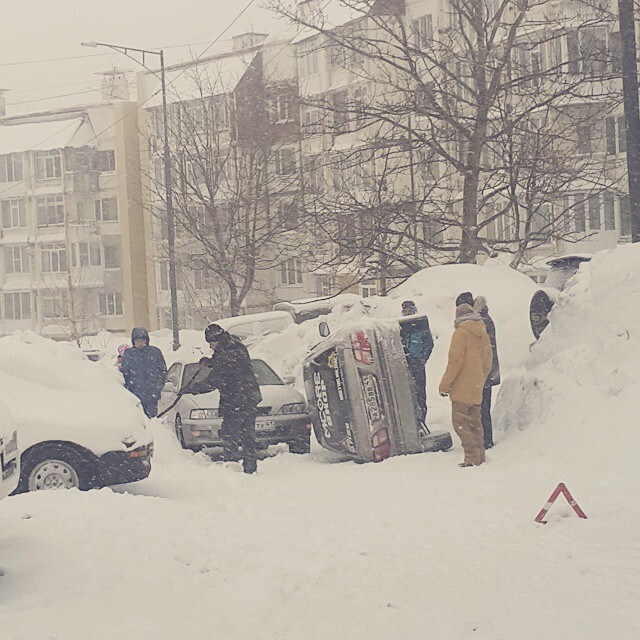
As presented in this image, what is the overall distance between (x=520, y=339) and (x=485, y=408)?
21.7 ft

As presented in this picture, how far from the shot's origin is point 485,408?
12172 mm

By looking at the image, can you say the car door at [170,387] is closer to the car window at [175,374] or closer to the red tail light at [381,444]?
the car window at [175,374]

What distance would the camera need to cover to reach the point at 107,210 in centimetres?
6856

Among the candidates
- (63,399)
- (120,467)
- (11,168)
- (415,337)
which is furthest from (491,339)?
(11,168)

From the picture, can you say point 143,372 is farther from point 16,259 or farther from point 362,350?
point 16,259

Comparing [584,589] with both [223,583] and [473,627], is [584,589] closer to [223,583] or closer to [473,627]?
[473,627]

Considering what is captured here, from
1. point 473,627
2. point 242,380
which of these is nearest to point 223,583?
point 473,627

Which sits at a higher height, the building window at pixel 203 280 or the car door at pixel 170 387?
the building window at pixel 203 280

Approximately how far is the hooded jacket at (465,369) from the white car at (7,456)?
5.28 metres

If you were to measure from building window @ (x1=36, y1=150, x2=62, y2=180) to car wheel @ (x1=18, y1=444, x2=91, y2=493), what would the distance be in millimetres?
61073

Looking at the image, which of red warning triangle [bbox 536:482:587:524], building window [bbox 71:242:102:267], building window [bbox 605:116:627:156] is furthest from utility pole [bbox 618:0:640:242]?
building window [bbox 71:242:102:267]

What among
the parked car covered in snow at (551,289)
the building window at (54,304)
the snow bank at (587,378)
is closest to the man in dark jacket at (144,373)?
the snow bank at (587,378)

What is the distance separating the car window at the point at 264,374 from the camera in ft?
48.2

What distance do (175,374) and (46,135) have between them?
56953 mm
